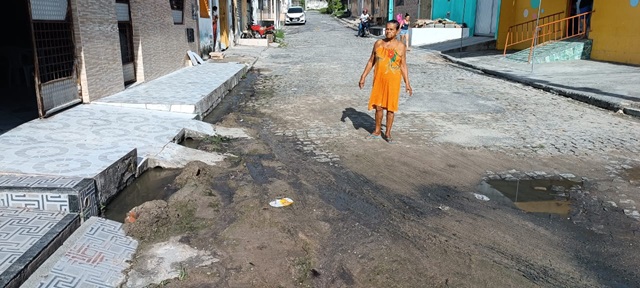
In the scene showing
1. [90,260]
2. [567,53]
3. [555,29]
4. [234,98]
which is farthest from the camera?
[555,29]

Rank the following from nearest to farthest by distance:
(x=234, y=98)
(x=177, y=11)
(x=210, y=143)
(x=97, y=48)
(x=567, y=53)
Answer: (x=210, y=143)
(x=97, y=48)
(x=234, y=98)
(x=177, y=11)
(x=567, y=53)

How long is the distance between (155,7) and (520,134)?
8671 mm

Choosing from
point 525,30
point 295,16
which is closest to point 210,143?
point 525,30

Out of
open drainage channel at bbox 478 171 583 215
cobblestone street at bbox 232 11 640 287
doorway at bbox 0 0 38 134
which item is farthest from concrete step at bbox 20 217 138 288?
doorway at bbox 0 0 38 134

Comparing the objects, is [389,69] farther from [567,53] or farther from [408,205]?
[567,53]

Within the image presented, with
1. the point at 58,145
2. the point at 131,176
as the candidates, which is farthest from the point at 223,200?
the point at 58,145

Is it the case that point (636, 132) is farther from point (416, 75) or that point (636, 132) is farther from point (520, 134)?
point (416, 75)

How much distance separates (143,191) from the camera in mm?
5031

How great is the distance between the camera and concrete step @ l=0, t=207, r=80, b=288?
9.95 feet

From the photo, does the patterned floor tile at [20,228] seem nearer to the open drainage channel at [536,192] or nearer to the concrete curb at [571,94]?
the open drainage channel at [536,192]

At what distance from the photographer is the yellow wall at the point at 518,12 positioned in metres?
18.7

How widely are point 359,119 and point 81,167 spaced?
15.9ft

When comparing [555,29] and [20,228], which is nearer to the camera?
[20,228]

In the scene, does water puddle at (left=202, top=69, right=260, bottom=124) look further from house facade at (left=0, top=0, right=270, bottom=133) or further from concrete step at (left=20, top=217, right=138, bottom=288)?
concrete step at (left=20, top=217, right=138, bottom=288)
